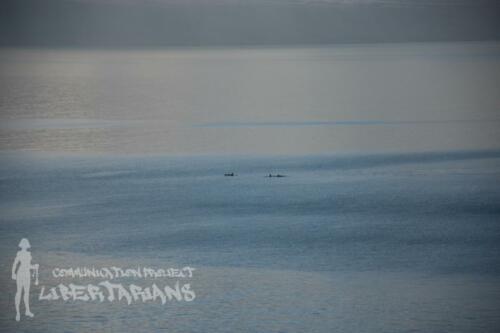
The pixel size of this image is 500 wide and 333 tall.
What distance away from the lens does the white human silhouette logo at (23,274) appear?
23.2 metres

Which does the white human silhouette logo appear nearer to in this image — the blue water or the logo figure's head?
the logo figure's head

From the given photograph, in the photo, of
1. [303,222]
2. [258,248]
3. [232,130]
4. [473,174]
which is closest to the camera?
[258,248]

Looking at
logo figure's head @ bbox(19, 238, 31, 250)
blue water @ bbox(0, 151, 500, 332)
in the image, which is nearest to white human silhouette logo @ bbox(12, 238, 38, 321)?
logo figure's head @ bbox(19, 238, 31, 250)

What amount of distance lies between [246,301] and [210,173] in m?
19.4

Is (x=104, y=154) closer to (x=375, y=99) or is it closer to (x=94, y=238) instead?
(x=94, y=238)

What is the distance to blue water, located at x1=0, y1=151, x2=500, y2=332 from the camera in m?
22.4

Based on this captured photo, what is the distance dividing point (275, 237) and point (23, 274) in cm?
765

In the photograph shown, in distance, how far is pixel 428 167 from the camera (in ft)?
141

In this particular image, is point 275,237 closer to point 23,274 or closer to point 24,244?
point 24,244

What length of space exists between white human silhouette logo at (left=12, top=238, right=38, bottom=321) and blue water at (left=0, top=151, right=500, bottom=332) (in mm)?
208

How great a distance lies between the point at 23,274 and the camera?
24.6 meters

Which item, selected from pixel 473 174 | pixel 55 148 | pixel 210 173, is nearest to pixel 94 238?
pixel 210 173

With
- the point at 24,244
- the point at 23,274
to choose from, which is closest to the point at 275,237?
the point at 24,244

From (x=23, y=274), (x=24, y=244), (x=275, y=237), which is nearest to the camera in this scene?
(x=23, y=274)
